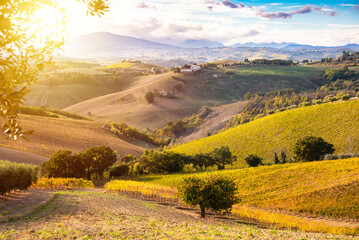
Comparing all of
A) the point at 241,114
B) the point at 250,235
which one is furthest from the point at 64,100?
the point at 250,235

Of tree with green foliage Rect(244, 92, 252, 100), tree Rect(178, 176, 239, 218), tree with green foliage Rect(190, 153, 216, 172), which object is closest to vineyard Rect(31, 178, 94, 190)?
tree Rect(178, 176, 239, 218)

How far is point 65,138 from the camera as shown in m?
80.1

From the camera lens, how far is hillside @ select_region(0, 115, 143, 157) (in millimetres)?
69637

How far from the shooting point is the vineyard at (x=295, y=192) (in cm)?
3151

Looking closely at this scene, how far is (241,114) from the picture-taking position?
11825 centimetres

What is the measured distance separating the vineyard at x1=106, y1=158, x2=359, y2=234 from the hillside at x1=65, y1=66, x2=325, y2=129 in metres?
83.7

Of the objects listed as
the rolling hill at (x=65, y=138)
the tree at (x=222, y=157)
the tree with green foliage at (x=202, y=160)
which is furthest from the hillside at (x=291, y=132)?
the rolling hill at (x=65, y=138)

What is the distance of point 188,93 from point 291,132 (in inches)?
3823

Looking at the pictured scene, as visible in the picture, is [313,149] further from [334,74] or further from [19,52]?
[334,74]

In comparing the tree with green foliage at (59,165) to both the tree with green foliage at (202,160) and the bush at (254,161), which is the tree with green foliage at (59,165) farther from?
the bush at (254,161)

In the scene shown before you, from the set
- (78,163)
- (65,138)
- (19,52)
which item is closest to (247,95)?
Answer: (65,138)

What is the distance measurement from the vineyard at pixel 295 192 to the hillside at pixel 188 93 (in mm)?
83748

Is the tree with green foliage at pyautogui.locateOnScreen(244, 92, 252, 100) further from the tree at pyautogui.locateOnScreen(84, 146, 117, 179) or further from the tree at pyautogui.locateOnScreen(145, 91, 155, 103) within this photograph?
the tree at pyautogui.locateOnScreen(84, 146, 117, 179)

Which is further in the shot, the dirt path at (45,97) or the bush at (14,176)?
the dirt path at (45,97)
